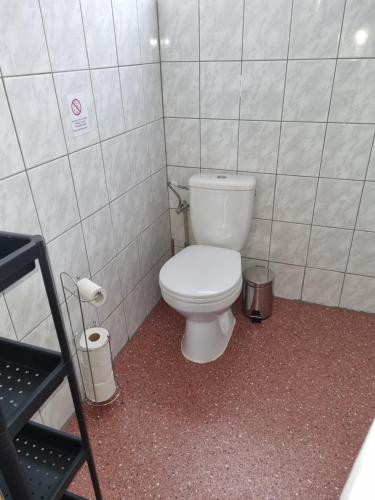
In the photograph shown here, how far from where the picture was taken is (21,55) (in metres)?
A: 1.12

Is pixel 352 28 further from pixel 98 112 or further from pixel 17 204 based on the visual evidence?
pixel 17 204

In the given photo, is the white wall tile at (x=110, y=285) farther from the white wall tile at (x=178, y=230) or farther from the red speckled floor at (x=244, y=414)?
the white wall tile at (x=178, y=230)

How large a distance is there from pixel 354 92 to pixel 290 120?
11.9 inches

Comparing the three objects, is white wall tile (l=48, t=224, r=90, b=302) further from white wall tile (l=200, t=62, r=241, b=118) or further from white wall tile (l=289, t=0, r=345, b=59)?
white wall tile (l=289, t=0, r=345, b=59)

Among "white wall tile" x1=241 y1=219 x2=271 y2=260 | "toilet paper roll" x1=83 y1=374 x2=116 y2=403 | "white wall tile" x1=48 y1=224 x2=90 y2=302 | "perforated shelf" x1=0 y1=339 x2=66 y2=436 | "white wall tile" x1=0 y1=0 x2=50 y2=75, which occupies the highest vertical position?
"white wall tile" x1=0 y1=0 x2=50 y2=75

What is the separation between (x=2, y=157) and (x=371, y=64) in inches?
61.3

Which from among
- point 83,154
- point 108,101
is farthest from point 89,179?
point 108,101

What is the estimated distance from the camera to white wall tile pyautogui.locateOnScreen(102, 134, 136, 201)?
5.36ft

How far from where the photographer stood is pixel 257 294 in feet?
6.97

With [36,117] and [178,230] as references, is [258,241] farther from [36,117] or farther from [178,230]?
[36,117]

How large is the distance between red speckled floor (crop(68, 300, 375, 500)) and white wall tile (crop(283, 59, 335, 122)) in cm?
111

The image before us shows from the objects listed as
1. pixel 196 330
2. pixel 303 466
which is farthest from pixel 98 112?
pixel 303 466

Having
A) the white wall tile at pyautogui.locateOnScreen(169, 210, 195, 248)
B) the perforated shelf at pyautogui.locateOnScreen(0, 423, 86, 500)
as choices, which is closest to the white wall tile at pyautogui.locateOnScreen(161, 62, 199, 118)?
the white wall tile at pyautogui.locateOnScreen(169, 210, 195, 248)

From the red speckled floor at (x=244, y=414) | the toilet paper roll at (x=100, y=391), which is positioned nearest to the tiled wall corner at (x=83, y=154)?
the toilet paper roll at (x=100, y=391)
